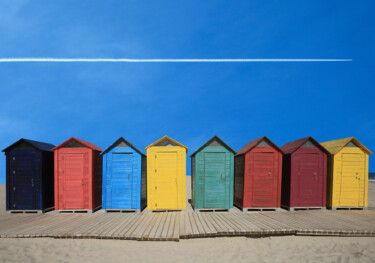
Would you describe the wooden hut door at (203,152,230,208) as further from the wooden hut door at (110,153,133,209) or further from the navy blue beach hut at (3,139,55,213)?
the navy blue beach hut at (3,139,55,213)

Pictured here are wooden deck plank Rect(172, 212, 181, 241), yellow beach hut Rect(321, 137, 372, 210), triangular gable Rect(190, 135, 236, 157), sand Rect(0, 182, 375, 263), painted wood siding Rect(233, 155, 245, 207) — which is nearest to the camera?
sand Rect(0, 182, 375, 263)

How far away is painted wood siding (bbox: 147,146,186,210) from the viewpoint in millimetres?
9156

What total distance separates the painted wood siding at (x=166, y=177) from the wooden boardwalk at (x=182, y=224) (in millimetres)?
468

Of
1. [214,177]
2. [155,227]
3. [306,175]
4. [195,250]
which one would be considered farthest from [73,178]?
[306,175]

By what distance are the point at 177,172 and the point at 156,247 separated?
357 cm

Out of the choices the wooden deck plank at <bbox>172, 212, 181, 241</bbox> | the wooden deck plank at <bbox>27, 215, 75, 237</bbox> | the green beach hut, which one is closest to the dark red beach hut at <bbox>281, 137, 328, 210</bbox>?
the green beach hut

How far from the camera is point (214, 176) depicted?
9281mm

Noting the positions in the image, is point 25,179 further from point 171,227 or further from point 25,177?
point 171,227

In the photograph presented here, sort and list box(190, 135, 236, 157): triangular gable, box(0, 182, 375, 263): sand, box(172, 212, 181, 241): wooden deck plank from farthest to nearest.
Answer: box(190, 135, 236, 157): triangular gable → box(172, 212, 181, 241): wooden deck plank → box(0, 182, 375, 263): sand

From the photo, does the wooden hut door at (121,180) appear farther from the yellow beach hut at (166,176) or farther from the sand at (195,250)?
the sand at (195,250)

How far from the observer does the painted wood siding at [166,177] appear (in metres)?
9.16

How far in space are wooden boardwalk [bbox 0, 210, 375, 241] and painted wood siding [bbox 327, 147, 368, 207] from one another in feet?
2.64

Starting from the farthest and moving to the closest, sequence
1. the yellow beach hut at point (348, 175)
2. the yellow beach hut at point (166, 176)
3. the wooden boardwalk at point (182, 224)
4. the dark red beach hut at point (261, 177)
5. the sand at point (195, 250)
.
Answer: the yellow beach hut at point (348, 175)
the dark red beach hut at point (261, 177)
the yellow beach hut at point (166, 176)
the wooden boardwalk at point (182, 224)
the sand at point (195, 250)

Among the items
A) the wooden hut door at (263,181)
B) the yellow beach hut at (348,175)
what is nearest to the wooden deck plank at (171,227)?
the wooden hut door at (263,181)
